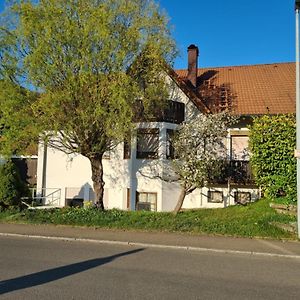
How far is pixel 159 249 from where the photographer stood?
33.4 ft

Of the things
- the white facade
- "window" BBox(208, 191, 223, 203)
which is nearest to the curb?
the white facade

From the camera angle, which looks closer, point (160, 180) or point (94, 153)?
point (94, 153)

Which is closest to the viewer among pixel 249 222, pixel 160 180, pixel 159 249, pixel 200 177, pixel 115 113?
pixel 159 249

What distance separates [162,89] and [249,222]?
19.4 ft

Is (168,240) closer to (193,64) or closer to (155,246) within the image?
(155,246)

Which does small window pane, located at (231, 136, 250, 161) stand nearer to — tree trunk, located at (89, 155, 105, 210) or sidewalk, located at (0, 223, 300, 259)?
tree trunk, located at (89, 155, 105, 210)

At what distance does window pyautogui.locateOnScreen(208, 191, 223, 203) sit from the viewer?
64.3 feet

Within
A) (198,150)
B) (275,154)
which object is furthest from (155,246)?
(275,154)

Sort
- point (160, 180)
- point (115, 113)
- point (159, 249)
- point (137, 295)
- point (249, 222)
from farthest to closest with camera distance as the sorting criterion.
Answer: point (160, 180) → point (115, 113) → point (249, 222) → point (159, 249) → point (137, 295)

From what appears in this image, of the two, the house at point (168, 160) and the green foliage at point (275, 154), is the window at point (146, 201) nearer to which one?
the house at point (168, 160)

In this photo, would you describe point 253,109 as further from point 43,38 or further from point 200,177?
point 43,38

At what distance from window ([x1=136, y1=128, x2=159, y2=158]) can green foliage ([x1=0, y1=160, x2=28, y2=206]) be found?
5.78m

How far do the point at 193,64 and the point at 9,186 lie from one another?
12.7 m

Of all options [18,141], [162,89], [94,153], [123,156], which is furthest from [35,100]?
[123,156]
